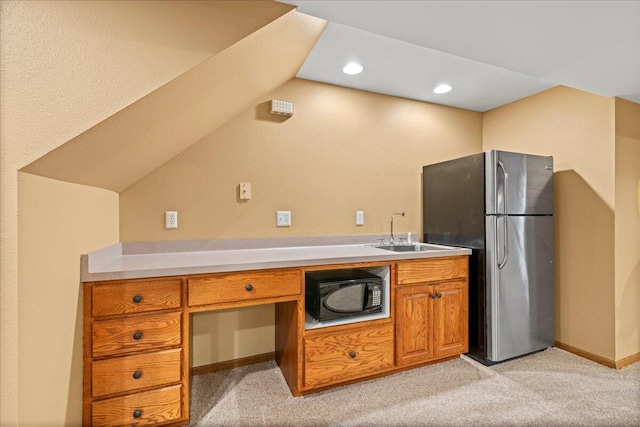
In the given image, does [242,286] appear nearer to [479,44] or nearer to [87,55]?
[87,55]

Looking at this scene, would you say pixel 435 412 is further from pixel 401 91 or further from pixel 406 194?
pixel 401 91

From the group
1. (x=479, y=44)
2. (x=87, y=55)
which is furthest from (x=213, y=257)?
(x=479, y=44)

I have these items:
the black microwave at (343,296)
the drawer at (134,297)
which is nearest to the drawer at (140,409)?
the drawer at (134,297)

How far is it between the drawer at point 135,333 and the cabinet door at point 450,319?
181 centimetres

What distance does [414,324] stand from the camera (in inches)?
90.0

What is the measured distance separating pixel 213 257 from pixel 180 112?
91 centimetres

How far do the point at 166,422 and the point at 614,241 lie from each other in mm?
3327

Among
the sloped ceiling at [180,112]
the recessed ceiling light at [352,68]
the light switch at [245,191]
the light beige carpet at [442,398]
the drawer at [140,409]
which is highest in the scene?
the recessed ceiling light at [352,68]

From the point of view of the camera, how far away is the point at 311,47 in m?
2.11

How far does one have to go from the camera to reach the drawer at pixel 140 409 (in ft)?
5.03

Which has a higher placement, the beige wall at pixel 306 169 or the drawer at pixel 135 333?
the beige wall at pixel 306 169

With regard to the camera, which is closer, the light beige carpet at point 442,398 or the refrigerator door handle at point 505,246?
the light beige carpet at point 442,398

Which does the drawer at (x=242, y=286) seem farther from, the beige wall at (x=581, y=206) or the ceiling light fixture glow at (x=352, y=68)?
the beige wall at (x=581, y=206)

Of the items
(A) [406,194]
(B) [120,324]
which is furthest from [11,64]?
(A) [406,194]
